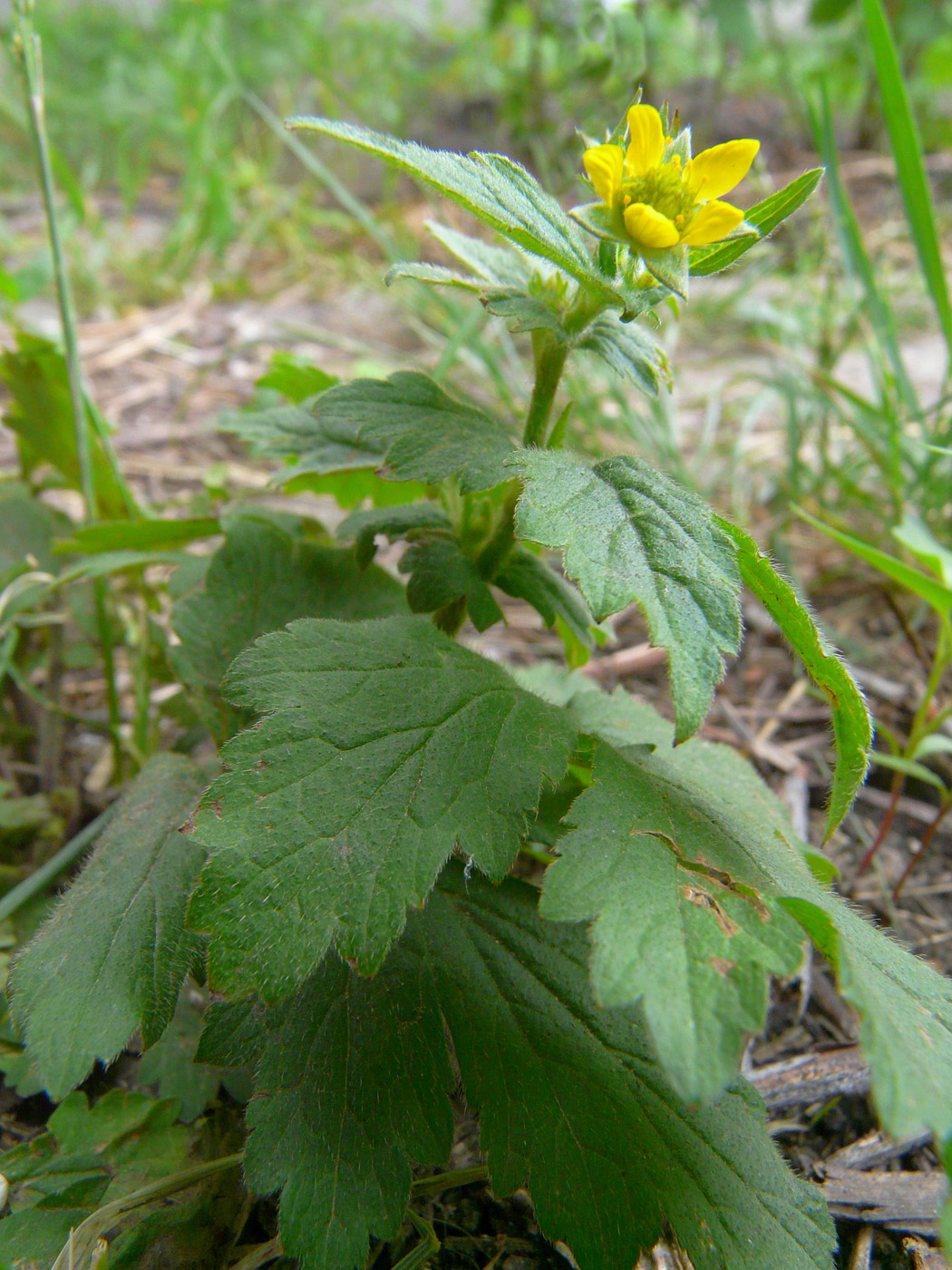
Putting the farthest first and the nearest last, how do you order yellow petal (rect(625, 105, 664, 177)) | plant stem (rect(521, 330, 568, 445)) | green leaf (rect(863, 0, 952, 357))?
1. green leaf (rect(863, 0, 952, 357))
2. plant stem (rect(521, 330, 568, 445))
3. yellow petal (rect(625, 105, 664, 177))

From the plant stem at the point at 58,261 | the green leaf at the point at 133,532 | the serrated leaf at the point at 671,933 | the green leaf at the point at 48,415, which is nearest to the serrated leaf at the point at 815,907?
the serrated leaf at the point at 671,933

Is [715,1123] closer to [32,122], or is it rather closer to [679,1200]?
[679,1200]

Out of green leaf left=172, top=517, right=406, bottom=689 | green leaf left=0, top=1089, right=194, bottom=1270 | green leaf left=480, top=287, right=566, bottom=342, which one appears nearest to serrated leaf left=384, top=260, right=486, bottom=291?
green leaf left=480, top=287, right=566, bottom=342

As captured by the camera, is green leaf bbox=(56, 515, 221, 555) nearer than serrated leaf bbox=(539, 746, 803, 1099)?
No

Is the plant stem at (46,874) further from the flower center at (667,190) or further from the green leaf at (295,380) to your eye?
the flower center at (667,190)

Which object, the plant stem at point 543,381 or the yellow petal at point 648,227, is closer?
the yellow petal at point 648,227

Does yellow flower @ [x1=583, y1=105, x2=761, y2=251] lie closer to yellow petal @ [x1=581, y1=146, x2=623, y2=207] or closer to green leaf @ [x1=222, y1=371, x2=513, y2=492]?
yellow petal @ [x1=581, y1=146, x2=623, y2=207]

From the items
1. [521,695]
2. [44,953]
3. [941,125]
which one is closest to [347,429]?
[521,695]

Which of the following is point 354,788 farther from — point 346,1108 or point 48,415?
point 48,415
